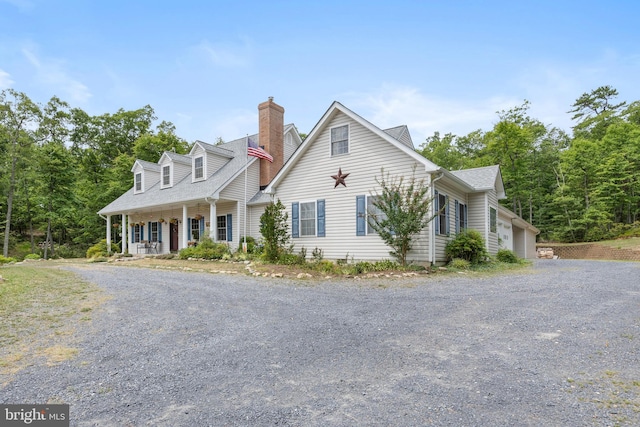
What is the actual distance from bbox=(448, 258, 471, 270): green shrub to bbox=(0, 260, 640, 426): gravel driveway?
16.5ft

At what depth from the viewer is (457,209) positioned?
1484 centimetres

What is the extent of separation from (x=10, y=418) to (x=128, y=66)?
47.9 feet

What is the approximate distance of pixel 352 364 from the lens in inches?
150

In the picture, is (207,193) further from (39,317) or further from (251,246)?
(39,317)

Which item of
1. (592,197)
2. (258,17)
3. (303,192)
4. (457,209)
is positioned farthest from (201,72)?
(592,197)

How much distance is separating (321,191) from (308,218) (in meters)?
1.32

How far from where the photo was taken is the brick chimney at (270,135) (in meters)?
18.7

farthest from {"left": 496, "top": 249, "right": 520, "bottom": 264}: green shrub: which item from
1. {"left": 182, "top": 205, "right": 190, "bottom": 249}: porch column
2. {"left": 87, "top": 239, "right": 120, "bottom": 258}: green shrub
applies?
{"left": 87, "top": 239, "right": 120, "bottom": 258}: green shrub

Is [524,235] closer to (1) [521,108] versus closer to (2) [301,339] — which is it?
(1) [521,108]

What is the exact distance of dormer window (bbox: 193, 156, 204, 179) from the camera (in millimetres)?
20281

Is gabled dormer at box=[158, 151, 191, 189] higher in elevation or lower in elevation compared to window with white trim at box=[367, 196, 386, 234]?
higher

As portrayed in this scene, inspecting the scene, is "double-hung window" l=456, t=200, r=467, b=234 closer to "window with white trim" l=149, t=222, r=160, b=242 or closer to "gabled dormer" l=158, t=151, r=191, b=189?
"gabled dormer" l=158, t=151, r=191, b=189

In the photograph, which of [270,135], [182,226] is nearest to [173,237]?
[182,226]

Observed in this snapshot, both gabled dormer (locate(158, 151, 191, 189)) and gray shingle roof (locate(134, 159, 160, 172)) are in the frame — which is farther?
gray shingle roof (locate(134, 159, 160, 172))
